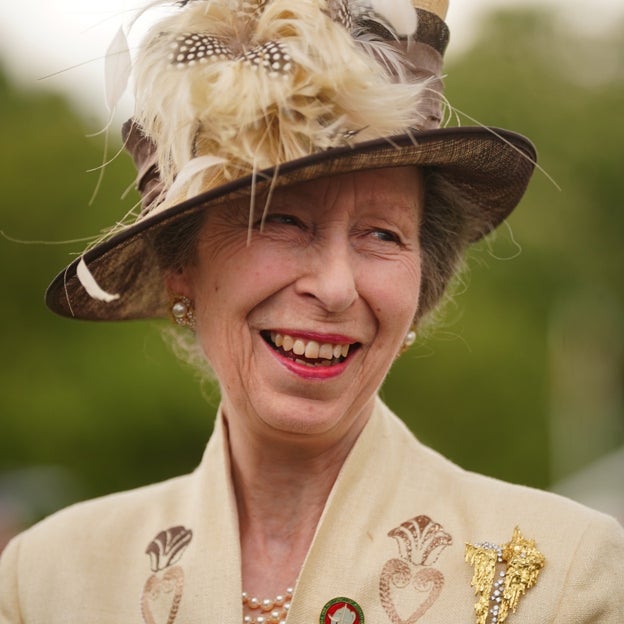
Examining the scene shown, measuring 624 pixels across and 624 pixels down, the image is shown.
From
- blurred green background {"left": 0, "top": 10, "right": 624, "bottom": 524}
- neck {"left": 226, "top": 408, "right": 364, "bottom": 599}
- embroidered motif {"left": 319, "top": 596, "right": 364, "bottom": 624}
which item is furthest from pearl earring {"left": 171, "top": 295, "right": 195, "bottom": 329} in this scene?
blurred green background {"left": 0, "top": 10, "right": 624, "bottom": 524}

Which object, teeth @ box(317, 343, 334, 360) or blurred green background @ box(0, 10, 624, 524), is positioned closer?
teeth @ box(317, 343, 334, 360)

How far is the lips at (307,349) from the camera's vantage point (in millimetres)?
3119

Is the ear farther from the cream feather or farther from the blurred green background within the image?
the blurred green background

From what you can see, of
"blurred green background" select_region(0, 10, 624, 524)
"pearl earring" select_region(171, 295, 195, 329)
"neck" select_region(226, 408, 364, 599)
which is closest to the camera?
"neck" select_region(226, 408, 364, 599)

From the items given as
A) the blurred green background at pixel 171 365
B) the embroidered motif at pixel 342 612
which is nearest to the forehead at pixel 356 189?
the embroidered motif at pixel 342 612

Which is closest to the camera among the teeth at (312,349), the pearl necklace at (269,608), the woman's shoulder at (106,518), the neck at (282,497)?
the teeth at (312,349)

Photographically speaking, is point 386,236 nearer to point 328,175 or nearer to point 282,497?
point 328,175

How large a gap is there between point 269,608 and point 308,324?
885mm

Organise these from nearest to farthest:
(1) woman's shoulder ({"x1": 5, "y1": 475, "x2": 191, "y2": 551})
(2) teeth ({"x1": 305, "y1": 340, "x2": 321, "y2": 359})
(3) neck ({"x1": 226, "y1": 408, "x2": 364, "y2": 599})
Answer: (2) teeth ({"x1": 305, "y1": 340, "x2": 321, "y2": 359}), (3) neck ({"x1": 226, "y1": 408, "x2": 364, "y2": 599}), (1) woman's shoulder ({"x1": 5, "y1": 475, "x2": 191, "y2": 551})

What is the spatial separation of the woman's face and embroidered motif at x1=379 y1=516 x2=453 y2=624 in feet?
1.31

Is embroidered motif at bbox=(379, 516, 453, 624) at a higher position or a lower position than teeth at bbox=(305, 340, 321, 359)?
lower

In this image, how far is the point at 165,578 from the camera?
338 centimetres

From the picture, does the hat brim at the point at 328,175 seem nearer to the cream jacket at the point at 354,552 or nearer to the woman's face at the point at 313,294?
the woman's face at the point at 313,294

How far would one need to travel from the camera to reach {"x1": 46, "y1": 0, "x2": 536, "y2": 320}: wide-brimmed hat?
114 inches
